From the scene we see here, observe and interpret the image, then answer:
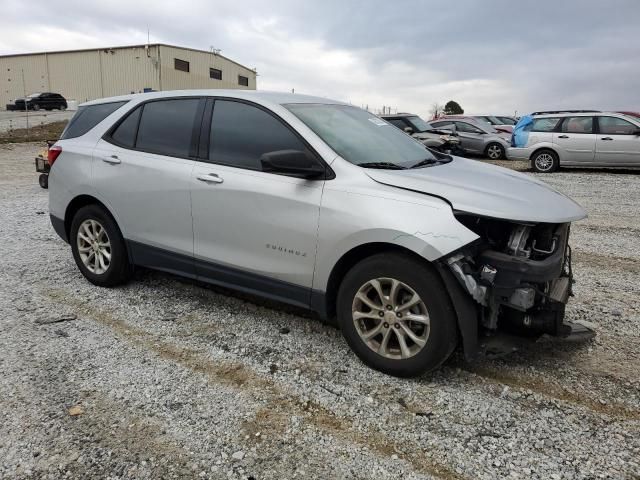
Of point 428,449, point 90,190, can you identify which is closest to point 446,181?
point 428,449

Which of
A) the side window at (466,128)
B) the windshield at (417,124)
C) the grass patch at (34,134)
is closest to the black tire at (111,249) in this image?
the windshield at (417,124)

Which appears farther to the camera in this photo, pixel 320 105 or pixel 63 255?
pixel 63 255

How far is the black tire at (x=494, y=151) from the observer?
1655 cm

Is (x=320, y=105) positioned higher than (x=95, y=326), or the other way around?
(x=320, y=105)

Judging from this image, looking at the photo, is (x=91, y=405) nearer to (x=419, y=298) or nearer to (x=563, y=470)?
(x=419, y=298)

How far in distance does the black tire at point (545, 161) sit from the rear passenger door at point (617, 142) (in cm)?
100

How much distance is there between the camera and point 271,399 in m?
2.88

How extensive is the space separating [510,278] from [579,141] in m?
12.2

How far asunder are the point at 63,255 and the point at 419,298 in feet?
14.5

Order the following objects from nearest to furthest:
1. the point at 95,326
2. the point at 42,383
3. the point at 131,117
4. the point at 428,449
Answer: the point at 428,449, the point at 42,383, the point at 95,326, the point at 131,117

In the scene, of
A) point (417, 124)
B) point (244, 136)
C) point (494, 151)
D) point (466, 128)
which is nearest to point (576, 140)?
point (494, 151)

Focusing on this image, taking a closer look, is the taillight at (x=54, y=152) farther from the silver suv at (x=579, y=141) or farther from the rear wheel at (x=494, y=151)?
the rear wheel at (x=494, y=151)

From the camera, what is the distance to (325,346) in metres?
3.54

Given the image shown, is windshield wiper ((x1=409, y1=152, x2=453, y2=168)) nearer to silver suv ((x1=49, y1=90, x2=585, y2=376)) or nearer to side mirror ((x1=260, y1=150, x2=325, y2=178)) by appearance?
silver suv ((x1=49, y1=90, x2=585, y2=376))
